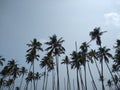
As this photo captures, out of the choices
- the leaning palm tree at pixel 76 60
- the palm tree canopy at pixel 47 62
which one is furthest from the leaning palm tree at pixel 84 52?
the palm tree canopy at pixel 47 62

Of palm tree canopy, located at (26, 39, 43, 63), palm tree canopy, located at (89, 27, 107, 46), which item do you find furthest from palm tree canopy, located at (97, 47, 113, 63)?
palm tree canopy, located at (26, 39, 43, 63)

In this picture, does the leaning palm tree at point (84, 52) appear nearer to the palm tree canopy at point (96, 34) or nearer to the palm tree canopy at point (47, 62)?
the palm tree canopy at point (96, 34)

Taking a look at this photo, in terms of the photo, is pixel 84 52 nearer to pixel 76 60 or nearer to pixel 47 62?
pixel 76 60

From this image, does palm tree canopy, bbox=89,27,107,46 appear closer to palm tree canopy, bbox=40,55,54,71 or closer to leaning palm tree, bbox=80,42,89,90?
leaning palm tree, bbox=80,42,89,90

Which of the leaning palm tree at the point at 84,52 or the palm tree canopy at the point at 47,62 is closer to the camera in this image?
the leaning palm tree at the point at 84,52

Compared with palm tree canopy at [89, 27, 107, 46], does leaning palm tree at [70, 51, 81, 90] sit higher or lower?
lower

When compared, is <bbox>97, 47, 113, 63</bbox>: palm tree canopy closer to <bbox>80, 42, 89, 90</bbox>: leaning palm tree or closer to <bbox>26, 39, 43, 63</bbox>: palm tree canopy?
<bbox>80, 42, 89, 90</bbox>: leaning palm tree

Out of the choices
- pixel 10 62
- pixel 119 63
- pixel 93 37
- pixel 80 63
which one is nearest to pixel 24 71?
pixel 10 62

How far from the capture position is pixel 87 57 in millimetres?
55188

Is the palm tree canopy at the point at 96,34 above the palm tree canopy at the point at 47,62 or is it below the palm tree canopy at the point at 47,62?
above

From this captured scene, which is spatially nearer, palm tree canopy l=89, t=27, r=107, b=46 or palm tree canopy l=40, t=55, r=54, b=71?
palm tree canopy l=89, t=27, r=107, b=46

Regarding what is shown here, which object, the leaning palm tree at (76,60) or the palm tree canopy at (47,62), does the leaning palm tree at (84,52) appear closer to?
the leaning palm tree at (76,60)

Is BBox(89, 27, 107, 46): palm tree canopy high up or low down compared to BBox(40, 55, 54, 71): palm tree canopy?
up

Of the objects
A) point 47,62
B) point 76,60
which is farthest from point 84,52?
point 47,62
